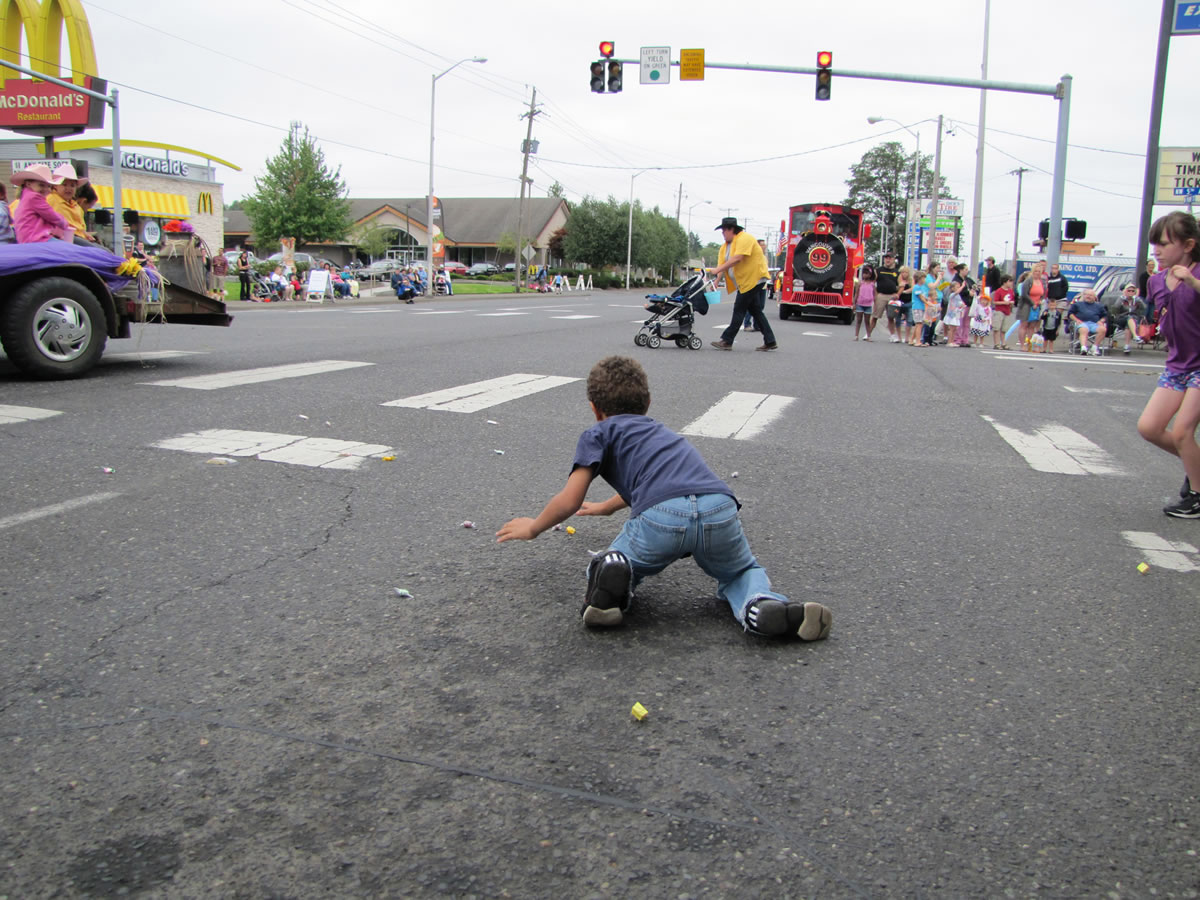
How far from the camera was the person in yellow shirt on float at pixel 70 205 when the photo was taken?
29.3 feet

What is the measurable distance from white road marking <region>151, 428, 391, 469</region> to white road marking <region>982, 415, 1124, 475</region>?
4.52 m

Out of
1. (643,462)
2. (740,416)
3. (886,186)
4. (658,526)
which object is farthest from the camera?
(886,186)

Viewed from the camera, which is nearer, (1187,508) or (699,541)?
(699,541)

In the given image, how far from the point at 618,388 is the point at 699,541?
692 millimetres

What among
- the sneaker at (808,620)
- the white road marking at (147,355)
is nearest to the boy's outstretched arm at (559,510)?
the sneaker at (808,620)

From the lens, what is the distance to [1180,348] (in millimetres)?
5469

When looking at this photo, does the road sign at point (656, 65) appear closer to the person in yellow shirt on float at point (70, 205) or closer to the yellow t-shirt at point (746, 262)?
the yellow t-shirt at point (746, 262)

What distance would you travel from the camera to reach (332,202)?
63.8 metres

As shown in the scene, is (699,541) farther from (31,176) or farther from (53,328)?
(31,176)

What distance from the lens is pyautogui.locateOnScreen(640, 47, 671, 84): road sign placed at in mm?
22531

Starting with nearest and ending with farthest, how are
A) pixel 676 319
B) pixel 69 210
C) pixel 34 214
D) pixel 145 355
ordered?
pixel 34 214 < pixel 69 210 < pixel 145 355 < pixel 676 319

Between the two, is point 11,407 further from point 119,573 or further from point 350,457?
point 119,573

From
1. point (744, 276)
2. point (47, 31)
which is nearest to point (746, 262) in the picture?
point (744, 276)

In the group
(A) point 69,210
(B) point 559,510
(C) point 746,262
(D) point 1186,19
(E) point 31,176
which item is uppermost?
(D) point 1186,19
